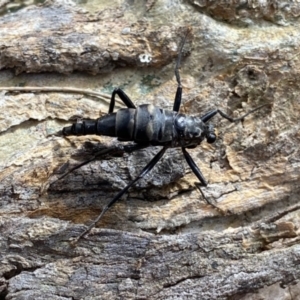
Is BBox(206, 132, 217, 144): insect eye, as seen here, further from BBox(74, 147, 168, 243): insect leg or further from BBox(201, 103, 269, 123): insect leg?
BBox(74, 147, 168, 243): insect leg

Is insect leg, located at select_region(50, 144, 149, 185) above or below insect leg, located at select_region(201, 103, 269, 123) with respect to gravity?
below

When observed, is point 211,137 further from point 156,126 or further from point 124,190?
point 124,190

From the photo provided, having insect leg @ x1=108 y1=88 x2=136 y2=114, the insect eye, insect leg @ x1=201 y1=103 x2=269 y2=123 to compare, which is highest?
insect leg @ x1=108 y1=88 x2=136 y2=114

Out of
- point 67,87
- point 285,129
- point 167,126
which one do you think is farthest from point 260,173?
point 67,87

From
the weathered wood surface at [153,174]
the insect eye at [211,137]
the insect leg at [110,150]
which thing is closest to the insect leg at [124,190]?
the weathered wood surface at [153,174]

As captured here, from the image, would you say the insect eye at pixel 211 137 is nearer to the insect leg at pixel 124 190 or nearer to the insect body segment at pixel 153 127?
the insect body segment at pixel 153 127

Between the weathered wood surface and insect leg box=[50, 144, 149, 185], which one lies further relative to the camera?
insect leg box=[50, 144, 149, 185]

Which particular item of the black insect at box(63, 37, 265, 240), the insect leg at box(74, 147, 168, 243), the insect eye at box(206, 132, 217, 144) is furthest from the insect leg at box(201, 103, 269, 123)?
the insect leg at box(74, 147, 168, 243)

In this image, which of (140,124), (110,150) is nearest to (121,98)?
(140,124)

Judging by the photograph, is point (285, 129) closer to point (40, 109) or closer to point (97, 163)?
point (97, 163)
